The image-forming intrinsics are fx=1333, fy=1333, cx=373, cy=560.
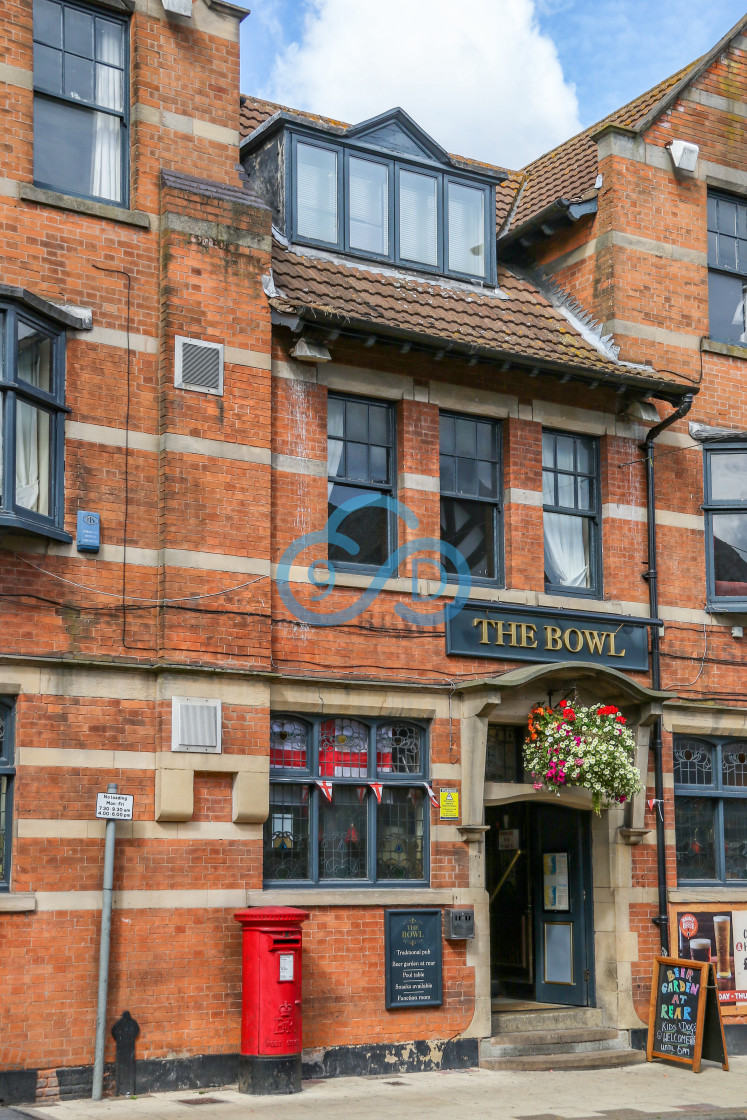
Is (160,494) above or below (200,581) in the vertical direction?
above

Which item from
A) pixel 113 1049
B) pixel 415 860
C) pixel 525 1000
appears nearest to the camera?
pixel 113 1049

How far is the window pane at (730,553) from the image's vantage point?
54.6 feet

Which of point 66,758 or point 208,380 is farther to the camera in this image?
point 208,380

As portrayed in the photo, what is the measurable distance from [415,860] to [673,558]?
5.07 m

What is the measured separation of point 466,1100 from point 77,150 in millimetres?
9635

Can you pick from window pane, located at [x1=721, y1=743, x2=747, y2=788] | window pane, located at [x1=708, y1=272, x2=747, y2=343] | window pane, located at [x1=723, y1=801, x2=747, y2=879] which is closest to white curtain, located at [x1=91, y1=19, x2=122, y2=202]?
window pane, located at [x1=708, y1=272, x2=747, y2=343]

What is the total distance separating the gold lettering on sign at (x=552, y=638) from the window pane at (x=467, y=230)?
4649 millimetres

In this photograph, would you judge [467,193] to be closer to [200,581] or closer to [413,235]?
[413,235]

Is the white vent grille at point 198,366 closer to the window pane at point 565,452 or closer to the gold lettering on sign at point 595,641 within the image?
the window pane at point 565,452

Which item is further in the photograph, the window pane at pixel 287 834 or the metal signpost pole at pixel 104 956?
the window pane at pixel 287 834

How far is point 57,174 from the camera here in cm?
1283

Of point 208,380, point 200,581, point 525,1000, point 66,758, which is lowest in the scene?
point 525,1000

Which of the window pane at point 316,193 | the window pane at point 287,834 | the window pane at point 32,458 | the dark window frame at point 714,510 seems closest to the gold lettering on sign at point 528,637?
the dark window frame at point 714,510

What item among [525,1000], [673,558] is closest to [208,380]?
[673,558]
